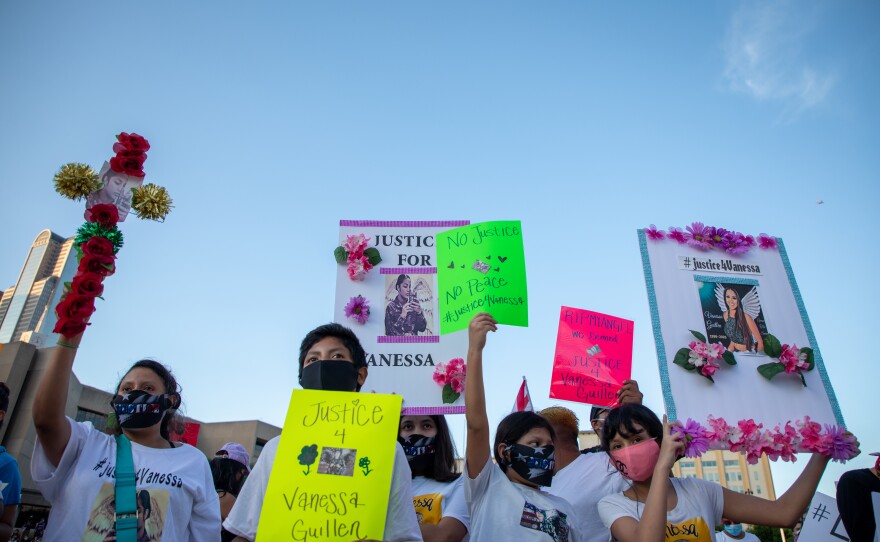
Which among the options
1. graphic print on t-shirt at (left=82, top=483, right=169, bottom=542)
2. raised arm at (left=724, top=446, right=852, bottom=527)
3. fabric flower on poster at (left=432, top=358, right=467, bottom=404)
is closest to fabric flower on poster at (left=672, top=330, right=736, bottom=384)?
raised arm at (left=724, top=446, right=852, bottom=527)

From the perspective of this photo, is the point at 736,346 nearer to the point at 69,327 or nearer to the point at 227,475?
the point at 227,475

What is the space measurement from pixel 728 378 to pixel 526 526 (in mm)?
2174

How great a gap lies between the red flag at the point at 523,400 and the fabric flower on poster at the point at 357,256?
2.17 metres

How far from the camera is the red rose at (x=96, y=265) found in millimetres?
3037

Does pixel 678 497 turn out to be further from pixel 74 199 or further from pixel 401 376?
pixel 74 199

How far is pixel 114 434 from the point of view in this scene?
3.52 m

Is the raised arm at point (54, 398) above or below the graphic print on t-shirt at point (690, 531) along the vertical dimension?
above

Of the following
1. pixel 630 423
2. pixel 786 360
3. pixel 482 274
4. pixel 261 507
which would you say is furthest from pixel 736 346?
pixel 261 507

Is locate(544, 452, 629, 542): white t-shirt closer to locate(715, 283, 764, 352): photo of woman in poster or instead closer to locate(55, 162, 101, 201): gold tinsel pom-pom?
locate(715, 283, 764, 352): photo of woman in poster

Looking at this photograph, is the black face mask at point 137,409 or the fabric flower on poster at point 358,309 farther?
the fabric flower on poster at point 358,309

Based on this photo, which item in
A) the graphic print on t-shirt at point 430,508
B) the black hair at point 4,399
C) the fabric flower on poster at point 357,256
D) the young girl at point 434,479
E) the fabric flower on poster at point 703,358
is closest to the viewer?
the young girl at point 434,479

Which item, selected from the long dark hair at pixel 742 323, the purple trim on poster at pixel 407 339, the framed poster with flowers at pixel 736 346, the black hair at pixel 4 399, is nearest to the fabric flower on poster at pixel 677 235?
the framed poster with flowers at pixel 736 346

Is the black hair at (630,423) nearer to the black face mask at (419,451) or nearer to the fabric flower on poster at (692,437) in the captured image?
the fabric flower on poster at (692,437)

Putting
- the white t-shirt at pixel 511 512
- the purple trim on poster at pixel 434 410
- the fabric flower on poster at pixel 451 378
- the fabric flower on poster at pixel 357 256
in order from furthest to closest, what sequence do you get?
the fabric flower on poster at pixel 357 256, the fabric flower on poster at pixel 451 378, the purple trim on poster at pixel 434 410, the white t-shirt at pixel 511 512
